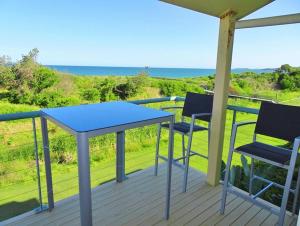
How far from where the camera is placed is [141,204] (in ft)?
7.21

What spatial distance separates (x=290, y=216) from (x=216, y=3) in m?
2.09

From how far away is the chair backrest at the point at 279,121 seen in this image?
1.87 metres

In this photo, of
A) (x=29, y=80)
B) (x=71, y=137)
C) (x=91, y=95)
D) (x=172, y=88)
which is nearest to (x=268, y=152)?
(x=71, y=137)

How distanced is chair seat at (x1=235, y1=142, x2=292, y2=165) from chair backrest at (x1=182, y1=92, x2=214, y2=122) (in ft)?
2.27

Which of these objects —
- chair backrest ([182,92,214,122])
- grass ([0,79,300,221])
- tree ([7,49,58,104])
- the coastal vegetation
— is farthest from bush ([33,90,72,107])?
chair backrest ([182,92,214,122])

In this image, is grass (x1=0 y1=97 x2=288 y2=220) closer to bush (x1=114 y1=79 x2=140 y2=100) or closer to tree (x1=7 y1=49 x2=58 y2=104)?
Result: tree (x1=7 y1=49 x2=58 y2=104)

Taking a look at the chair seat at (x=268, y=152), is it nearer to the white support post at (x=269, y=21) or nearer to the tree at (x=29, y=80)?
the white support post at (x=269, y=21)

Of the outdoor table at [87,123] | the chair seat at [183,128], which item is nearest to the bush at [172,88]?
the chair seat at [183,128]

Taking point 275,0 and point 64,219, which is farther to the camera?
point 275,0

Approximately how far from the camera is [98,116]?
1.58m

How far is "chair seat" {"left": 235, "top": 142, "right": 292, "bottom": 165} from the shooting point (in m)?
1.72

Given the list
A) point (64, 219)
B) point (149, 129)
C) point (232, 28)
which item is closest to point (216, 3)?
point (232, 28)

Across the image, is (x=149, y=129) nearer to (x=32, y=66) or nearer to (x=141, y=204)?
(x=141, y=204)

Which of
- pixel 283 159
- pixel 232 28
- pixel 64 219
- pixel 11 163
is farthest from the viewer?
pixel 11 163
